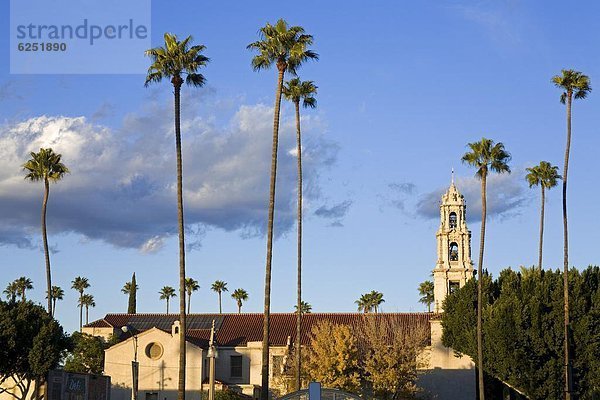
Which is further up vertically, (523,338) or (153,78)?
(153,78)

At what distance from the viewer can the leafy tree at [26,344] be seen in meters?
64.8

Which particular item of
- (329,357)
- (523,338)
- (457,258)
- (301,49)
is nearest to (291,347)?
(329,357)

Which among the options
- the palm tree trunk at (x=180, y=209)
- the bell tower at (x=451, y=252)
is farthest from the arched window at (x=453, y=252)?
the palm tree trunk at (x=180, y=209)

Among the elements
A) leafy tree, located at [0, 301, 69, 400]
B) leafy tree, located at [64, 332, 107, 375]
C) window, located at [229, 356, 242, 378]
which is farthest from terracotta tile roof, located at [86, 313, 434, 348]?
leafy tree, located at [0, 301, 69, 400]

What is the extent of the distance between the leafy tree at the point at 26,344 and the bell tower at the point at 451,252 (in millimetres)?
34475

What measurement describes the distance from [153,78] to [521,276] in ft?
120

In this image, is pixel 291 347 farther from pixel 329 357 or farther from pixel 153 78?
pixel 153 78

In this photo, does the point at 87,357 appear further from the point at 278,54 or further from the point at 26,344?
the point at 278,54

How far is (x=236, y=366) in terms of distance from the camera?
83.3 m

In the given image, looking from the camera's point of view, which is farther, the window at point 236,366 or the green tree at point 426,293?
the green tree at point 426,293

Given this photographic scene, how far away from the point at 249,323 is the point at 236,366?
6.07 meters

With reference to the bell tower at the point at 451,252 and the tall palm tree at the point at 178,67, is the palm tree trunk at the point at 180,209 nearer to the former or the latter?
the tall palm tree at the point at 178,67

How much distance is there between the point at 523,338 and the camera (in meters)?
66.6

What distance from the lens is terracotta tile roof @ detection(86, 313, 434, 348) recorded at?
84250 millimetres
